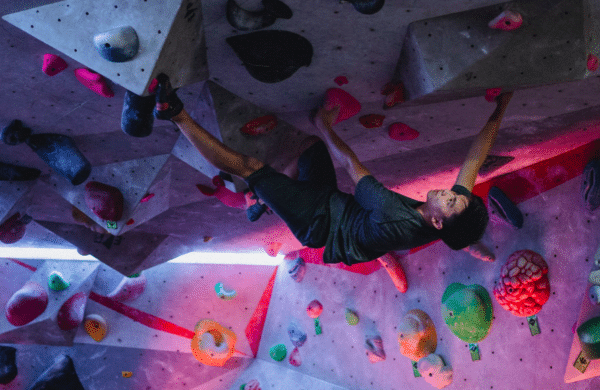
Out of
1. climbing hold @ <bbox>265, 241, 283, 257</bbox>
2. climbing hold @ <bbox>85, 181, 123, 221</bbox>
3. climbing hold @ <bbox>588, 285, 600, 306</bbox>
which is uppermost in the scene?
climbing hold @ <bbox>588, 285, 600, 306</bbox>

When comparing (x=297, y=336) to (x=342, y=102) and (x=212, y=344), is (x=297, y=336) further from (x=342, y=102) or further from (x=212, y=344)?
(x=342, y=102)

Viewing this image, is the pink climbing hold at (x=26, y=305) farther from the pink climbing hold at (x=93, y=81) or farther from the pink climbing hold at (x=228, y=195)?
the pink climbing hold at (x=93, y=81)

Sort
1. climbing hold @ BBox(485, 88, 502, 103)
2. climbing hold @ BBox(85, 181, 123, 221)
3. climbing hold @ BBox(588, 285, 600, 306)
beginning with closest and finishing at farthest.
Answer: climbing hold @ BBox(485, 88, 502, 103)
climbing hold @ BBox(588, 285, 600, 306)
climbing hold @ BBox(85, 181, 123, 221)

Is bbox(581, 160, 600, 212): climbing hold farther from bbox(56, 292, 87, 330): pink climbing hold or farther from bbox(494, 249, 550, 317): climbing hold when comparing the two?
bbox(56, 292, 87, 330): pink climbing hold

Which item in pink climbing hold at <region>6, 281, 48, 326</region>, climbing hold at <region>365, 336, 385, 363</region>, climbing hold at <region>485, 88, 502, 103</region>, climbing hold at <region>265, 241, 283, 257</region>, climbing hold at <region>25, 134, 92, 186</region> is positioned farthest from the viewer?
climbing hold at <region>265, 241, 283, 257</region>

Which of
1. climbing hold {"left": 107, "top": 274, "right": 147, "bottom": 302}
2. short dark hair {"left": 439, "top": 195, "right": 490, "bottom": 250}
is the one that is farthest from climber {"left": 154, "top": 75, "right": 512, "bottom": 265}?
climbing hold {"left": 107, "top": 274, "right": 147, "bottom": 302}

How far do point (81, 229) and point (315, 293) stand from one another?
2.46m

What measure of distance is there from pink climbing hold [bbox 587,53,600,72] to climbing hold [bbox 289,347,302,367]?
4.32 m

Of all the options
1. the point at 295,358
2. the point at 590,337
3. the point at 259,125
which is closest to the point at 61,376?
the point at 295,358

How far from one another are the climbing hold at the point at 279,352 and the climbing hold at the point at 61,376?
7.56 ft

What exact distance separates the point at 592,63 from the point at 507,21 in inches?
19.5

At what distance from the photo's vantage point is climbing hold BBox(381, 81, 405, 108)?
2.58 m

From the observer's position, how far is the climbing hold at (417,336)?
4078 mm

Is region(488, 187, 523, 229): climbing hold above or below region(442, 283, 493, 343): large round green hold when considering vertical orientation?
above
